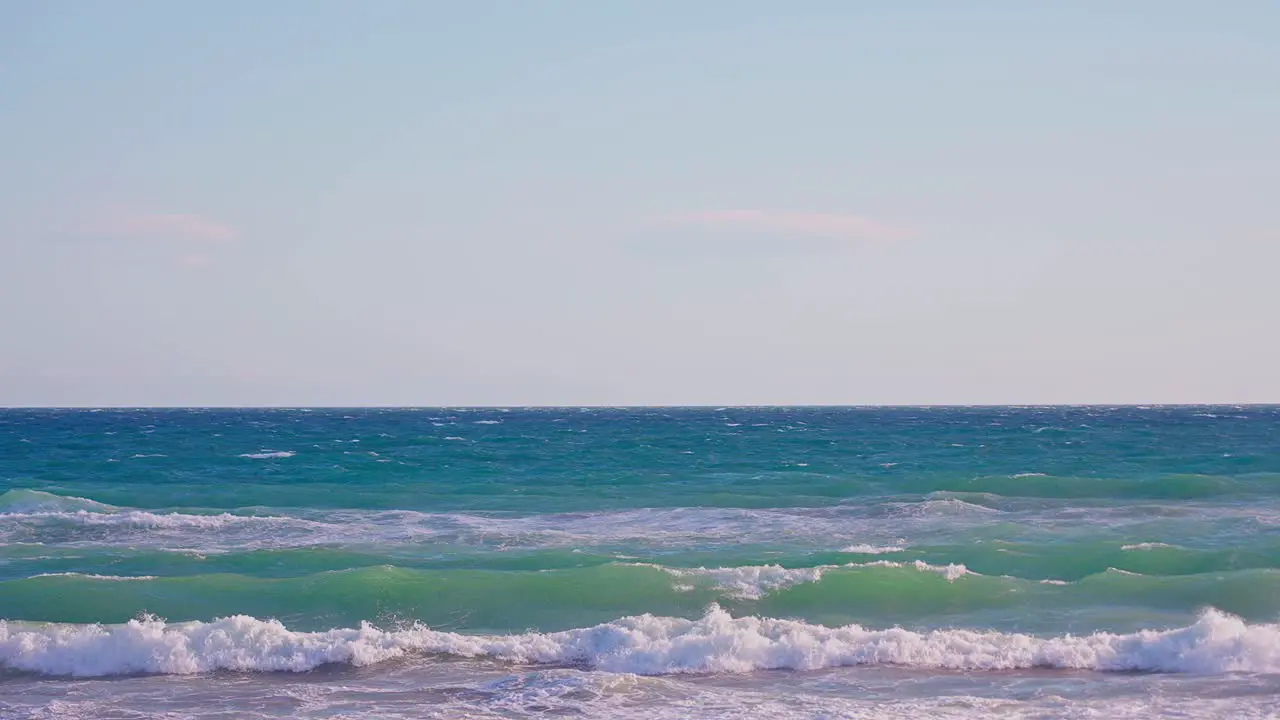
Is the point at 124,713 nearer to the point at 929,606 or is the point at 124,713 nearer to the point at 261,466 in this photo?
the point at 929,606

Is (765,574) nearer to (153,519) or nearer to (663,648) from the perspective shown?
(663,648)

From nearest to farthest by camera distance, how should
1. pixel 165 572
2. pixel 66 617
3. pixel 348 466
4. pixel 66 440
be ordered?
pixel 66 617 → pixel 165 572 → pixel 348 466 → pixel 66 440

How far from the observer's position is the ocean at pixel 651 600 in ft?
38.7

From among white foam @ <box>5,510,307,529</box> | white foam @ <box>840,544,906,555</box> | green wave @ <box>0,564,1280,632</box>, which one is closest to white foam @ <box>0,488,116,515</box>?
white foam @ <box>5,510,307,529</box>

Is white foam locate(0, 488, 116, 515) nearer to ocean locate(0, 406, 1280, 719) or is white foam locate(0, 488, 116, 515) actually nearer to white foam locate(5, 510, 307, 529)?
ocean locate(0, 406, 1280, 719)

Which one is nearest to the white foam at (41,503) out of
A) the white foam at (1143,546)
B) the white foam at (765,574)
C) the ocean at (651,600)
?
the ocean at (651,600)

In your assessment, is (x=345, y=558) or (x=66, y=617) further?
(x=345, y=558)

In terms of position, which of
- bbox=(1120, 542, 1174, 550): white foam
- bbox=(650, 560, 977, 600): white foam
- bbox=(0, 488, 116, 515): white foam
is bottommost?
bbox=(0, 488, 116, 515): white foam

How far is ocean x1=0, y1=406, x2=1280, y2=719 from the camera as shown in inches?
464

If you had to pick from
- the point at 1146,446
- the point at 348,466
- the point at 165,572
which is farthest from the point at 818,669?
the point at 1146,446

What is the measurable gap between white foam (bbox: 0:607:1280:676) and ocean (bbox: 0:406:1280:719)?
4cm

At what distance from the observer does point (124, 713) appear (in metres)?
11.2

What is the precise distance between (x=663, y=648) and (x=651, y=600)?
9.72 feet

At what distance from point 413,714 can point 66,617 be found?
7196mm
